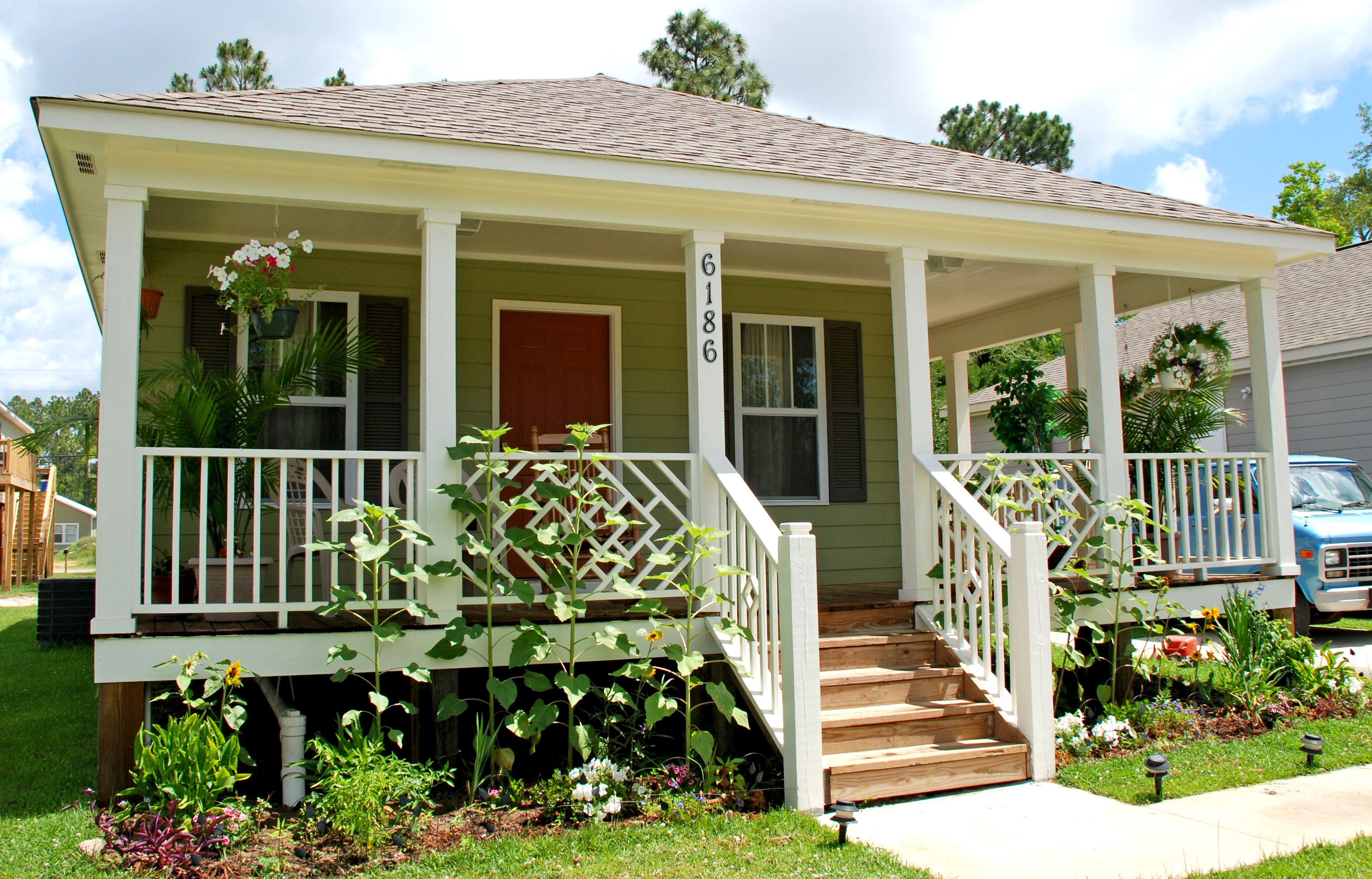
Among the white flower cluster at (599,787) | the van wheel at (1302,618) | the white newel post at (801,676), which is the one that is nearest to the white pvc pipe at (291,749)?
the white flower cluster at (599,787)

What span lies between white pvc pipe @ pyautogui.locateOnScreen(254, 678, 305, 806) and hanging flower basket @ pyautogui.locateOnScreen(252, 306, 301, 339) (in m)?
2.00

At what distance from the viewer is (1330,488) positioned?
9508 mm

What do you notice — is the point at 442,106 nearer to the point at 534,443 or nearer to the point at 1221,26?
the point at 534,443

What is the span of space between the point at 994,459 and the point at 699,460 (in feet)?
6.21

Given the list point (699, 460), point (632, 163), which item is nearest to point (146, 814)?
point (699, 460)

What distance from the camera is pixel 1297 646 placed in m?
6.11

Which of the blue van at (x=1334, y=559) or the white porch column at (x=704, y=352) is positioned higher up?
the white porch column at (x=704, y=352)

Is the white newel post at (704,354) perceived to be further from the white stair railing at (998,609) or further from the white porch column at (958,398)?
the white porch column at (958,398)

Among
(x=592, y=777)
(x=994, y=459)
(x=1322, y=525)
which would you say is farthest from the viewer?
(x=1322, y=525)

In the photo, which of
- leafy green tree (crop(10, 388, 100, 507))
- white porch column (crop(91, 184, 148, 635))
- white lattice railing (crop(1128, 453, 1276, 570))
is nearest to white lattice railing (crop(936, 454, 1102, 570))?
white lattice railing (crop(1128, 453, 1276, 570))

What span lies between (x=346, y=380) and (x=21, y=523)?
15090mm

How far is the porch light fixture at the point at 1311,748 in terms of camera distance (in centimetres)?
479

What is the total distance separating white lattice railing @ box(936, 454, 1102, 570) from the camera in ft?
19.1

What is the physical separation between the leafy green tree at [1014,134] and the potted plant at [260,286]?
2412cm
